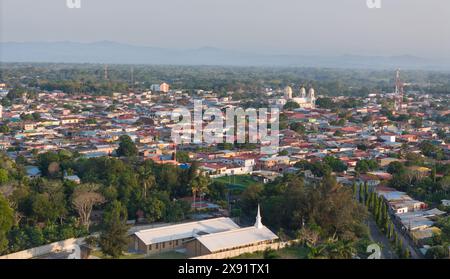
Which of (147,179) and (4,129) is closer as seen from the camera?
(147,179)

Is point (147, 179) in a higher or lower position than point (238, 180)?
higher

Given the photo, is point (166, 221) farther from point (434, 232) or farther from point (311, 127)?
point (311, 127)

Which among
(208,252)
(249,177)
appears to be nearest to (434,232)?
(208,252)

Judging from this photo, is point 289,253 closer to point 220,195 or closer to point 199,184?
point 199,184

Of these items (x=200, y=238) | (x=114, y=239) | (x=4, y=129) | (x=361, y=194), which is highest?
(x=114, y=239)

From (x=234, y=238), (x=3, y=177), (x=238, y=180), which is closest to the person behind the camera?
(x=234, y=238)

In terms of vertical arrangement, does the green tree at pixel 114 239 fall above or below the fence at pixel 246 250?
above

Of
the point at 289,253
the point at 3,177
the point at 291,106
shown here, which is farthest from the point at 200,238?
the point at 291,106

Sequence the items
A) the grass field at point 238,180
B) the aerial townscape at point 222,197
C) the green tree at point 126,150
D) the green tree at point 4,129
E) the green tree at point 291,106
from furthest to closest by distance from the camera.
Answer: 1. the green tree at point 291,106
2. the green tree at point 4,129
3. the green tree at point 126,150
4. the grass field at point 238,180
5. the aerial townscape at point 222,197

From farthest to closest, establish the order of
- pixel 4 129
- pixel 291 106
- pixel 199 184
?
pixel 291 106 < pixel 4 129 < pixel 199 184

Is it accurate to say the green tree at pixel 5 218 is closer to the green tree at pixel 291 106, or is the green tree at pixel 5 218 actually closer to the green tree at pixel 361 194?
the green tree at pixel 361 194

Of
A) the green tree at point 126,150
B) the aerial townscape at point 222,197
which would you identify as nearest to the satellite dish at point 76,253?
the aerial townscape at point 222,197
